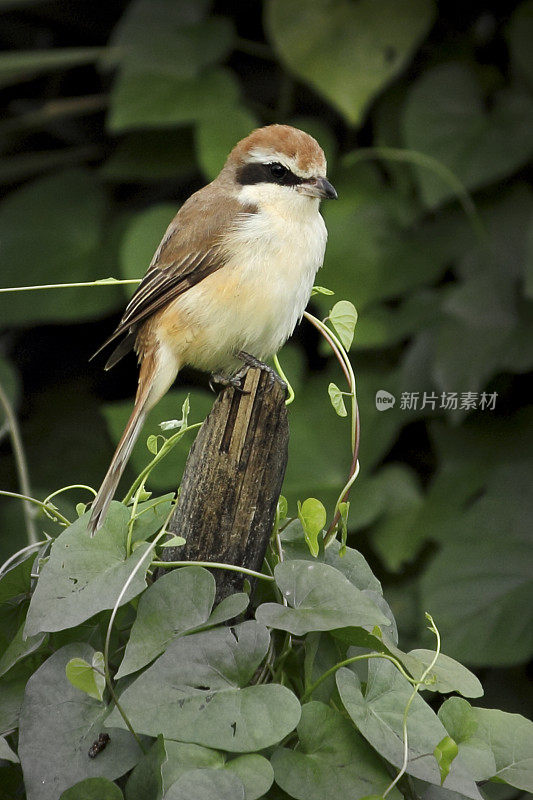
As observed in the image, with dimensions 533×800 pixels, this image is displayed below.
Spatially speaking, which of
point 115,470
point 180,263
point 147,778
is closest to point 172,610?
point 147,778

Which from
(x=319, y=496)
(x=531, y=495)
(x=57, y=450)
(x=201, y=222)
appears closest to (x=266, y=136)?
(x=201, y=222)

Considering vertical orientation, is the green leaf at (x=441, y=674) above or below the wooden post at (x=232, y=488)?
below

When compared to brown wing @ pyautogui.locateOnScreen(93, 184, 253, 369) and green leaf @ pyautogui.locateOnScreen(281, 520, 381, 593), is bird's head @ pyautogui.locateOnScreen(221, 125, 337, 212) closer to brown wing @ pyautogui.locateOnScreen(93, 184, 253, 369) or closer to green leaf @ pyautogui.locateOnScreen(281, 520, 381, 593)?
brown wing @ pyautogui.locateOnScreen(93, 184, 253, 369)

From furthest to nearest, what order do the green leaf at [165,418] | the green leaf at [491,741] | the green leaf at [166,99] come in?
1. the green leaf at [166,99]
2. the green leaf at [165,418]
3. the green leaf at [491,741]

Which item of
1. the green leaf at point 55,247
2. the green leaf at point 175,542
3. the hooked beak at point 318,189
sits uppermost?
the hooked beak at point 318,189

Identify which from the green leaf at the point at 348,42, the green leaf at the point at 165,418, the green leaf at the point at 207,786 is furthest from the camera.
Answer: the green leaf at the point at 348,42

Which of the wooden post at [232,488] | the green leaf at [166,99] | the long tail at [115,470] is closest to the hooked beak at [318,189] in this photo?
the long tail at [115,470]

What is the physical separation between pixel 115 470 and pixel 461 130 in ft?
5.93

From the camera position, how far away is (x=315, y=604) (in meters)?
1.15

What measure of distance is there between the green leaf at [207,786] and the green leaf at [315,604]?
0.57ft

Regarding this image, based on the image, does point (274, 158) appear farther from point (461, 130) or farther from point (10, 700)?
point (10, 700)

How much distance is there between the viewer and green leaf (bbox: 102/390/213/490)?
8.66 feet

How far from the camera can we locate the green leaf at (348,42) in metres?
2.75

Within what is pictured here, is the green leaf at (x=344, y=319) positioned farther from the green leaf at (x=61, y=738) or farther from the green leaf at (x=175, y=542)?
the green leaf at (x=61, y=738)
